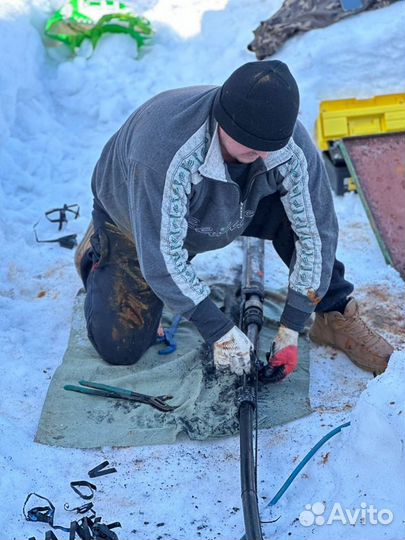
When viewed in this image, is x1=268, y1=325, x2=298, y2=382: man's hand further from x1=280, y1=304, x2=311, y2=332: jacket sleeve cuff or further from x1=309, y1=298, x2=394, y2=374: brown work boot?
x1=309, y1=298, x2=394, y2=374: brown work boot

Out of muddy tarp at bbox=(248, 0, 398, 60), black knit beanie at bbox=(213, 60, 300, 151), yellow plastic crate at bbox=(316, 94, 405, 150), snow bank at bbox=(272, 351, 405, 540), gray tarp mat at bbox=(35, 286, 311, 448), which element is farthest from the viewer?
muddy tarp at bbox=(248, 0, 398, 60)

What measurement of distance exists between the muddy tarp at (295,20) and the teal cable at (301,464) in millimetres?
3381

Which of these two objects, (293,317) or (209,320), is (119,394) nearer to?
(209,320)

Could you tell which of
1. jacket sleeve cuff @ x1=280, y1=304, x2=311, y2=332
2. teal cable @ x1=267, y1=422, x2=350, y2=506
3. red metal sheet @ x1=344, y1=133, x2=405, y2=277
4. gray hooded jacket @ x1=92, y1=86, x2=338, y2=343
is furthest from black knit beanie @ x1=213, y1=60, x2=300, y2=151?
red metal sheet @ x1=344, y1=133, x2=405, y2=277

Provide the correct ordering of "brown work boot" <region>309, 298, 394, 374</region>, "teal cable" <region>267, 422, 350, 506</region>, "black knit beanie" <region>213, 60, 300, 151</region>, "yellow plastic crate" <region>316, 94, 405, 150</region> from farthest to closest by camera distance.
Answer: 1. "yellow plastic crate" <region>316, 94, 405, 150</region>
2. "brown work boot" <region>309, 298, 394, 374</region>
3. "teal cable" <region>267, 422, 350, 506</region>
4. "black knit beanie" <region>213, 60, 300, 151</region>

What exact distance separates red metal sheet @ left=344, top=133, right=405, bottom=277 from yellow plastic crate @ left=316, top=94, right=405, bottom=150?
0.42 metres

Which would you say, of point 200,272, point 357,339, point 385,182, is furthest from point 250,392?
point 385,182

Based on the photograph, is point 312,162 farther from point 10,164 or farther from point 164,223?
point 10,164

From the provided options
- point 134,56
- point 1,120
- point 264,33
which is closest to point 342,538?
point 1,120

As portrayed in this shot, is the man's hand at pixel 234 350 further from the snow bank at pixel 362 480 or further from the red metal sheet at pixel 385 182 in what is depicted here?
the red metal sheet at pixel 385 182

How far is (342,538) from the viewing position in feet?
7.86

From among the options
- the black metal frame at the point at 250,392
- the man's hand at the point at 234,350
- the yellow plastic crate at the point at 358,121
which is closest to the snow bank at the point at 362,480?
the black metal frame at the point at 250,392

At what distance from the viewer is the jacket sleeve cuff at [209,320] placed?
2928 millimetres

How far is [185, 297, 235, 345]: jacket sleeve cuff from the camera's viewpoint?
2928mm
